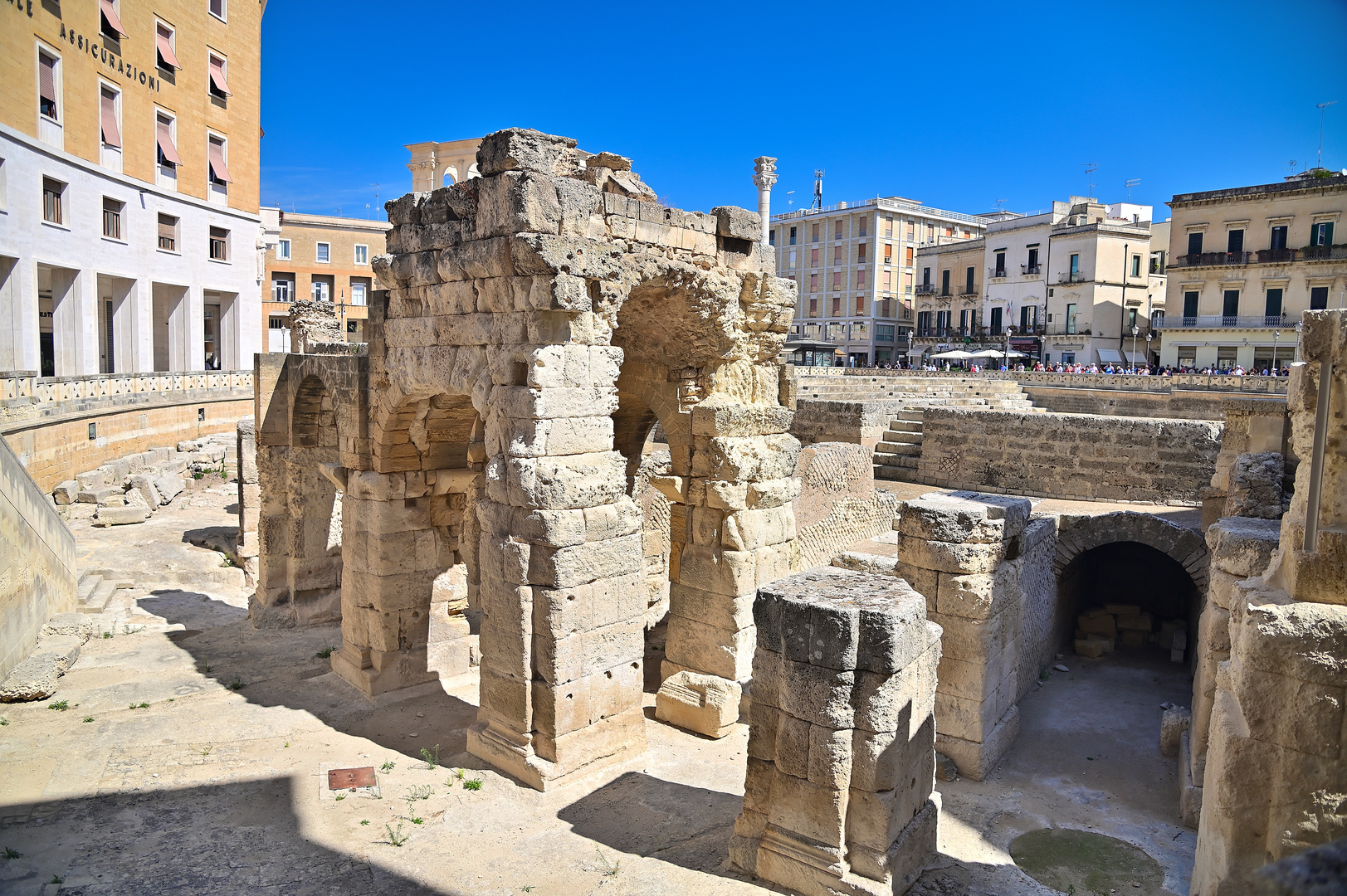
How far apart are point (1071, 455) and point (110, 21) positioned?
2376 centimetres

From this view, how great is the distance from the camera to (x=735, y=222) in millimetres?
8758

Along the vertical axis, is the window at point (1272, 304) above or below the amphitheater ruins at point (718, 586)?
above

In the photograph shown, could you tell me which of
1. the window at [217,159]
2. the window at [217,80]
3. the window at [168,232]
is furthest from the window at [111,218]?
the window at [217,80]

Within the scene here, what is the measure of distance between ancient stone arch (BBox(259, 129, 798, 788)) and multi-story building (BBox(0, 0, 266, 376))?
1549 centimetres

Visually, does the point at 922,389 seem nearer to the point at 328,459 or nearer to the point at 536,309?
the point at 328,459

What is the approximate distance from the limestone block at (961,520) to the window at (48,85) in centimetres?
2140

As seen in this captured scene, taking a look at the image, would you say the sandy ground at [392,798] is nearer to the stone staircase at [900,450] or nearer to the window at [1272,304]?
the stone staircase at [900,450]

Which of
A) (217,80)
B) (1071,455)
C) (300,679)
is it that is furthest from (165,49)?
(1071,455)

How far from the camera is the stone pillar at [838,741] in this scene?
507 cm

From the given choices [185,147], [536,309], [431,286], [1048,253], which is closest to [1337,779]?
[536,309]

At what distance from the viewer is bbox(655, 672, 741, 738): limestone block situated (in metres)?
8.26

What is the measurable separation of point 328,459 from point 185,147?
18.1 metres

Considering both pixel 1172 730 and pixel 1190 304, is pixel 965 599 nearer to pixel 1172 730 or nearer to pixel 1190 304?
pixel 1172 730

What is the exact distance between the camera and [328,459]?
11.9 metres
